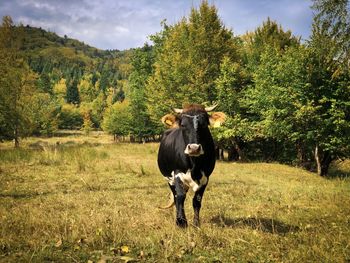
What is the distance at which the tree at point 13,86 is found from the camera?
103 feet

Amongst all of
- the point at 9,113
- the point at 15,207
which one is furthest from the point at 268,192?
the point at 9,113

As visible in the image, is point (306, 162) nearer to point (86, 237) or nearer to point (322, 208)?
point (322, 208)

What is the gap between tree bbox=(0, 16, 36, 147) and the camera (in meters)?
31.3

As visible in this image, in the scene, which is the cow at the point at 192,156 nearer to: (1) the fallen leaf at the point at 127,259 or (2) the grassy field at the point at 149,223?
(2) the grassy field at the point at 149,223

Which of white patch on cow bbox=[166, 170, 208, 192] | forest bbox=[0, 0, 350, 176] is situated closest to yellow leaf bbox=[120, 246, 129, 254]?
white patch on cow bbox=[166, 170, 208, 192]

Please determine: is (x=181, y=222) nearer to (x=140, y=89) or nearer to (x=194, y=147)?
(x=194, y=147)

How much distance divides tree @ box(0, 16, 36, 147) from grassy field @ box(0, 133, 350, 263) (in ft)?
57.1

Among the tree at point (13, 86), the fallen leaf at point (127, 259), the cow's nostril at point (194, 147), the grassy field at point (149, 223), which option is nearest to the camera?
the fallen leaf at point (127, 259)

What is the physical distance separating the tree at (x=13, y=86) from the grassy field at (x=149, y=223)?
17413mm

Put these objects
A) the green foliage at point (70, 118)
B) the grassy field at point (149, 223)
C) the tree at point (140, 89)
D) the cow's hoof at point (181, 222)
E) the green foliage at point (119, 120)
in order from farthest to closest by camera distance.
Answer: the green foliage at point (70, 118) < the green foliage at point (119, 120) < the tree at point (140, 89) < the cow's hoof at point (181, 222) < the grassy field at point (149, 223)

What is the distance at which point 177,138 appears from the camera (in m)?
8.07

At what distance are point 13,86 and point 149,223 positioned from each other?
32705 mm

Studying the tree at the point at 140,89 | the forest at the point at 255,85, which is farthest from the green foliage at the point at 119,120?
the forest at the point at 255,85

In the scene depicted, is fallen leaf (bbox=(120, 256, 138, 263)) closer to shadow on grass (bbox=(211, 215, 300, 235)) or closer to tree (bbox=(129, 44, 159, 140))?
shadow on grass (bbox=(211, 215, 300, 235))
